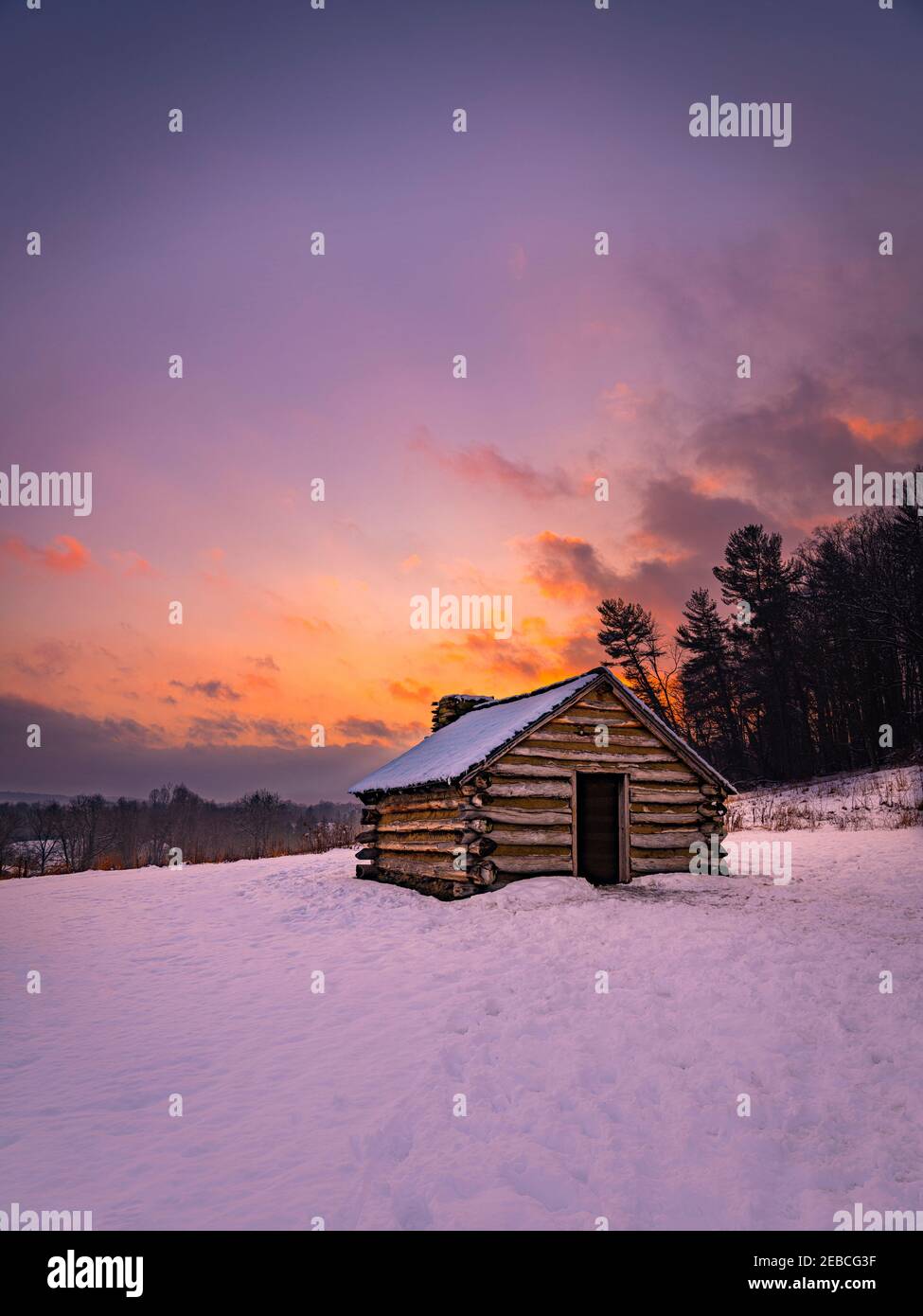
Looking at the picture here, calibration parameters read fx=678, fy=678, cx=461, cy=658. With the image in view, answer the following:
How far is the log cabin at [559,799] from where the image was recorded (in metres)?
12.9

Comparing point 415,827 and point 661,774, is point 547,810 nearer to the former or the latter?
point 661,774

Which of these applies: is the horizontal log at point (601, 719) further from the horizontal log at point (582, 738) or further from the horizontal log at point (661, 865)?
the horizontal log at point (661, 865)

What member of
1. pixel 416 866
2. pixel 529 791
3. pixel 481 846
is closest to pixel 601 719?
pixel 529 791

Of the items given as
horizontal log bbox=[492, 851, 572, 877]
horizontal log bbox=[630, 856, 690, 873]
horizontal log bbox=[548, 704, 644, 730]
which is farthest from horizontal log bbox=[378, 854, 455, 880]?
horizontal log bbox=[630, 856, 690, 873]

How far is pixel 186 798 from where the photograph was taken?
128m

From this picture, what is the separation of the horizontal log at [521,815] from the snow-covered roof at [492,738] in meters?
0.81

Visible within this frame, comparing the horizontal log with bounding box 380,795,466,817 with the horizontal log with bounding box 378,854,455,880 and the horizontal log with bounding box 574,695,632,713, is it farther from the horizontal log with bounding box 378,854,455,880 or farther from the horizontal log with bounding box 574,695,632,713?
the horizontal log with bounding box 574,695,632,713

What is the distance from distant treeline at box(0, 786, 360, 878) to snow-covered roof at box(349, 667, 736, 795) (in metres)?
7.34

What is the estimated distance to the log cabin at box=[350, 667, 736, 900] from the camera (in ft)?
42.4

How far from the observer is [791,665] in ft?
132

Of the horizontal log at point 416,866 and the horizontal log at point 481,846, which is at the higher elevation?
the horizontal log at point 481,846

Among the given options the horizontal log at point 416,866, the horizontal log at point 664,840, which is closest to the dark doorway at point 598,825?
the horizontal log at point 664,840
